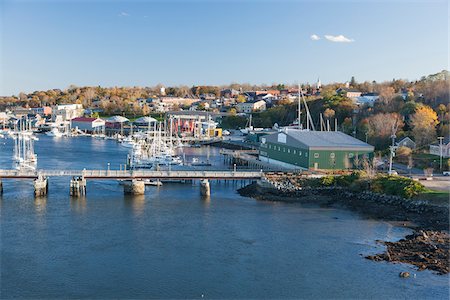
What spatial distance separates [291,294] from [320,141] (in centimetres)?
1109

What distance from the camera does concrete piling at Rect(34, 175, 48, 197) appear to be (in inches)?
582

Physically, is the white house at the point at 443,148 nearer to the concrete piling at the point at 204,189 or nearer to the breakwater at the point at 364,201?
the breakwater at the point at 364,201

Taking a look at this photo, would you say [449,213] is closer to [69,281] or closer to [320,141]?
Answer: [320,141]

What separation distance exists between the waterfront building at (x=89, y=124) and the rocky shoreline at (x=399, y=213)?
32.5 meters

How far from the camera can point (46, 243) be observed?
10359 mm

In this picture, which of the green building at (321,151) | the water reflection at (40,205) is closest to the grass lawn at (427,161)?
the green building at (321,151)

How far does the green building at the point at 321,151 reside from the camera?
17.9 meters

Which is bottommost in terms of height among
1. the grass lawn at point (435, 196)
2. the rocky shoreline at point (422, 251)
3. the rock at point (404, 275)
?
the rock at point (404, 275)

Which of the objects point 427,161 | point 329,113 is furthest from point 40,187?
point 329,113

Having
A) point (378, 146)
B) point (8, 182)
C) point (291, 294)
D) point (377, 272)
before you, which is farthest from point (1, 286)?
point (378, 146)

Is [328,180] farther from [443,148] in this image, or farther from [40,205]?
[40,205]

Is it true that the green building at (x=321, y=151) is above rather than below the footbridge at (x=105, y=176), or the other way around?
above

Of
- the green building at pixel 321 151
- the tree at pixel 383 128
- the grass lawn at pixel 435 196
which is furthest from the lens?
the tree at pixel 383 128

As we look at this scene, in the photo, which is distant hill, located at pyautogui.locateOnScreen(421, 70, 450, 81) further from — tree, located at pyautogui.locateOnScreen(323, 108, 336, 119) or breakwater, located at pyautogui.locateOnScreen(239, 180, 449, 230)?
breakwater, located at pyautogui.locateOnScreen(239, 180, 449, 230)
